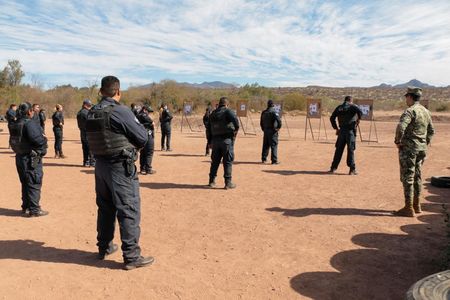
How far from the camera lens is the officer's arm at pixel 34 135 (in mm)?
6184

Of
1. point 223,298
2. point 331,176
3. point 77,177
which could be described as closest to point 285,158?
point 331,176

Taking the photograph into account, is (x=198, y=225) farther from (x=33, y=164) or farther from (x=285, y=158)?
(x=285, y=158)

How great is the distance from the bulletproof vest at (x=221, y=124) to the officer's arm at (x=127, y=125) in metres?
3.76

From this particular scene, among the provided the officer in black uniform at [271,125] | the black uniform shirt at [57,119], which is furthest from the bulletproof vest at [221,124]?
the black uniform shirt at [57,119]

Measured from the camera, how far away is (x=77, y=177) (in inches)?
389

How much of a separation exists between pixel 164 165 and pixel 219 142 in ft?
13.0

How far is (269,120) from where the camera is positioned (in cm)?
1159

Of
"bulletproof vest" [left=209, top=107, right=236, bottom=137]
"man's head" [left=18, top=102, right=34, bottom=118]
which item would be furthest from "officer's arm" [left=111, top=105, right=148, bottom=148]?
"bulletproof vest" [left=209, top=107, right=236, bottom=137]

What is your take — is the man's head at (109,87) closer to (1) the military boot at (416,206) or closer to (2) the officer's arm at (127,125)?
(2) the officer's arm at (127,125)

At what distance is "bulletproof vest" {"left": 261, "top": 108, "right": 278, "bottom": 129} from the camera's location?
37.8 feet

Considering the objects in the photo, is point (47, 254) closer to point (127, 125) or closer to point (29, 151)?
point (127, 125)

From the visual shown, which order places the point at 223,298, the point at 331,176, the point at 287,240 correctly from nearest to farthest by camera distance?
1. the point at 223,298
2. the point at 287,240
3. the point at 331,176

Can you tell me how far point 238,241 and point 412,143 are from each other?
3187 millimetres

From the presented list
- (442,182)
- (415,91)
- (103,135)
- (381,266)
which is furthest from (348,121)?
(103,135)
